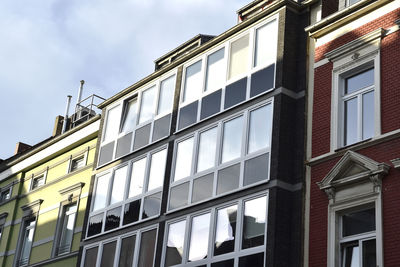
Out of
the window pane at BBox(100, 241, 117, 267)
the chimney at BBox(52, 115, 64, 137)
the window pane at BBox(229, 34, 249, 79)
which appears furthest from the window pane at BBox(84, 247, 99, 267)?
the chimney at BBox(52, 115, 64, 137)

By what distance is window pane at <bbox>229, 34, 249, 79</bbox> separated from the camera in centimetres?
2145

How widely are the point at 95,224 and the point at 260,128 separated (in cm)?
784

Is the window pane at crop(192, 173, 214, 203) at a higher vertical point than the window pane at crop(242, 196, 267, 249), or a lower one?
higher

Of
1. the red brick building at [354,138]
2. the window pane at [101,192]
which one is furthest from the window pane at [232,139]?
the window pane at [101,192]

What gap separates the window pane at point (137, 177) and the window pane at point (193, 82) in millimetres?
2600

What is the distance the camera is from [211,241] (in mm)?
19750

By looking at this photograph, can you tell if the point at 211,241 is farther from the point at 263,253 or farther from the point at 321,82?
the point at 321,82

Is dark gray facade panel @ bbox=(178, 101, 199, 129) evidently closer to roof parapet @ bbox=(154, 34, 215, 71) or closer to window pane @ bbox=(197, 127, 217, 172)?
window pane @ bbox=(197, 127, 217, 172)

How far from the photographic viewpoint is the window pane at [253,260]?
59.1ft

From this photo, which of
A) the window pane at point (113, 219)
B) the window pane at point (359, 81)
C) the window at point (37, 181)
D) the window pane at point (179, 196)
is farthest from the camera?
the window at point (37, 181)

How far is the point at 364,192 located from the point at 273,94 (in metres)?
4.21

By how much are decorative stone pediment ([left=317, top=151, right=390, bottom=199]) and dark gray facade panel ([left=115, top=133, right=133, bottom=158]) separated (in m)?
8.80

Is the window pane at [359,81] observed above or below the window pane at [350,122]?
above

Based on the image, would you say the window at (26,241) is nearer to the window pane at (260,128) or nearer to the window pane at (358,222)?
the window pane at (260,128)
